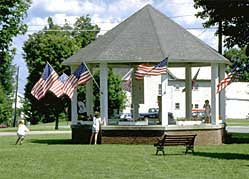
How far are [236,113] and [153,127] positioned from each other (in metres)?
74.3

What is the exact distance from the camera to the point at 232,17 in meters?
36.2

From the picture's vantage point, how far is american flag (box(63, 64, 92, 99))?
33125mm

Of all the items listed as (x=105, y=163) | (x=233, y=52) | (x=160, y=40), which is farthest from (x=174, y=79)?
(x=105, y=163)

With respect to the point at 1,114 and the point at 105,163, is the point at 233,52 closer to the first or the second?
the point at 1,114

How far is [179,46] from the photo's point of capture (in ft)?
115

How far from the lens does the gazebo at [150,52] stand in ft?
110

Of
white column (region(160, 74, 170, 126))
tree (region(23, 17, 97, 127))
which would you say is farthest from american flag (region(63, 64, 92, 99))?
tree (region(23, 17, 97, 127))

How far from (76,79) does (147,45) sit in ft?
13.7

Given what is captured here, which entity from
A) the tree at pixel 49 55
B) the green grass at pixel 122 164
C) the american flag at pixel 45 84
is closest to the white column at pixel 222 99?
the green grass at pixel 122 164

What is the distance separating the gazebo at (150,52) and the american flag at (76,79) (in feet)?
2.84

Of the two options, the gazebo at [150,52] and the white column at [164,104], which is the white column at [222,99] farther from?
the white column at [164,104]

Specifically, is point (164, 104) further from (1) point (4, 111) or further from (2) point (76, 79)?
(1) point (4, 111)

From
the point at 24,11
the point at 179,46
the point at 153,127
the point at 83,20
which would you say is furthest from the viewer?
the point at 83,20

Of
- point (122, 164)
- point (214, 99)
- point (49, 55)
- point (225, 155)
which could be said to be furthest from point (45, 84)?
point (49, 55)
